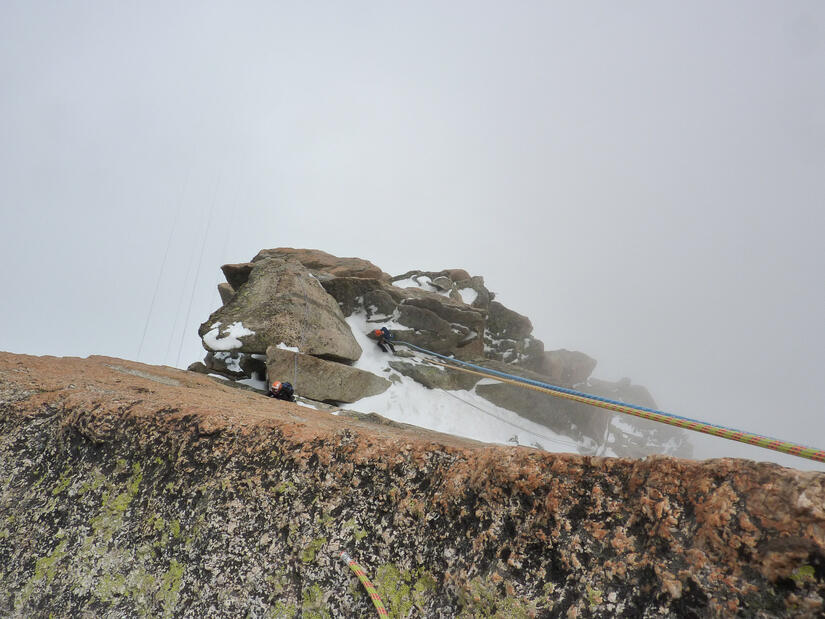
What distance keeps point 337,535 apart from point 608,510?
153 cm

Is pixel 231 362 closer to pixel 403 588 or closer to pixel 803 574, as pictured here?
pixel 403 588

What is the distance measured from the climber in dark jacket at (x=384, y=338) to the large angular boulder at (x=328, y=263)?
4333mm

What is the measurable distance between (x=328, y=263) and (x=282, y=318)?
838cm

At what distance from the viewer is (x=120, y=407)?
137 inches

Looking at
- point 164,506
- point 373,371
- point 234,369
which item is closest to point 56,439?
point 164,506

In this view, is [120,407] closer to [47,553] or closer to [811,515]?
[47,553]

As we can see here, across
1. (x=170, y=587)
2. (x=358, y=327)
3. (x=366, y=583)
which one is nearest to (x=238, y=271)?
(x=358, y=327)

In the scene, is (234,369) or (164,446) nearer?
(164,446)

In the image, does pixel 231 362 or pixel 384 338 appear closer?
pixel 231 362

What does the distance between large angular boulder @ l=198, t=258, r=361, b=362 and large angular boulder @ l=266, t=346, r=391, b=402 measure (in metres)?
0.64

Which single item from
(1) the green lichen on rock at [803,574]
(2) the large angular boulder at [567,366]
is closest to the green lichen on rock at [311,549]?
(1) the green lichen on rock at [803,574]

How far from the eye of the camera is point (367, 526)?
93.3 inches

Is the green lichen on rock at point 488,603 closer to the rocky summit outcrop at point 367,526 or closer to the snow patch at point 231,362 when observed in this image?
the rocky summit outcrop at point 367,526

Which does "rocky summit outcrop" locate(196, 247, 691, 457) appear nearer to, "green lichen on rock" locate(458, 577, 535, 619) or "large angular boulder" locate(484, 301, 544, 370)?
"large angular boulder" locate(484, 301, 544, 370)
